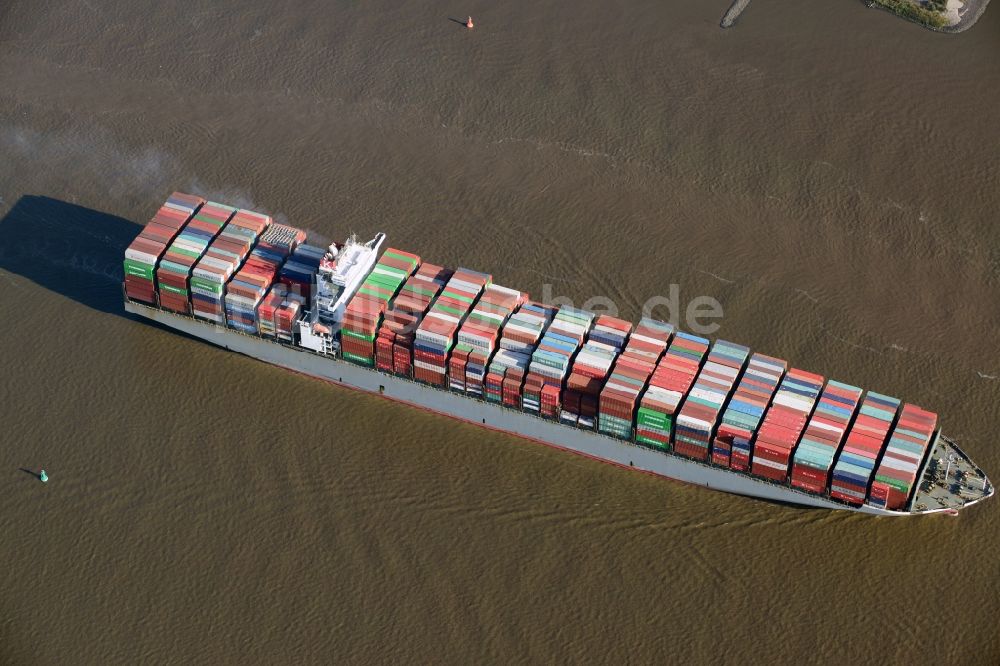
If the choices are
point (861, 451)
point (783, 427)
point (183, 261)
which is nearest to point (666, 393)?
point (783, 427)

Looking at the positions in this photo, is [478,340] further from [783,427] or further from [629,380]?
[783,427]

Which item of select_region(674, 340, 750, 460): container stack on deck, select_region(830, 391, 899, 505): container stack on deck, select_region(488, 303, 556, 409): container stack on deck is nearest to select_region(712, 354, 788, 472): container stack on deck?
select_region(674, 340, 750, 460): container stack on deck

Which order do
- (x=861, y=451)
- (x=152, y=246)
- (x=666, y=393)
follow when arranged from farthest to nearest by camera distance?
1. (x=152, y=246)
2. (x=666, y=393)
3. (x=861, y=451)

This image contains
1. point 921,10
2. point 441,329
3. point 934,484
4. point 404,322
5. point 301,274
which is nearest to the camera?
point 934,484

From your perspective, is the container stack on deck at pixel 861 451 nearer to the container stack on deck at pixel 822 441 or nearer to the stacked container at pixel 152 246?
the container stack on deck at pixel 822 441

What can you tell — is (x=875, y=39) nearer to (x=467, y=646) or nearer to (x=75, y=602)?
(x=467, y=646)

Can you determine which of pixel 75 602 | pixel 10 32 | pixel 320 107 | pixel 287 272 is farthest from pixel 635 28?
pixel 75 602
